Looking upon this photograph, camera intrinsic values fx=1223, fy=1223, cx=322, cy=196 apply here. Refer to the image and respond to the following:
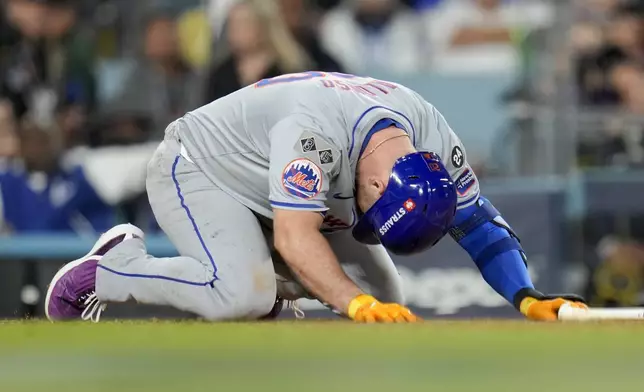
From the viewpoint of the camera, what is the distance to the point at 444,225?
Result: 17.9 ft

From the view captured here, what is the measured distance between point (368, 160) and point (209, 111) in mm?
1137

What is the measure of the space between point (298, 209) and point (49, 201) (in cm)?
507

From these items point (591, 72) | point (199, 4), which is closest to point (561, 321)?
point (591, 72)

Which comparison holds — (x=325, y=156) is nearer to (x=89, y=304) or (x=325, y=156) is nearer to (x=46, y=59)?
(x=89, y=304)

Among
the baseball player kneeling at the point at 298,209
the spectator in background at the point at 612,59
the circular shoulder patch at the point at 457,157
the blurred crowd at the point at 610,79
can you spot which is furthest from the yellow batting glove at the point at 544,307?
the spectator in background at the point at 612,59

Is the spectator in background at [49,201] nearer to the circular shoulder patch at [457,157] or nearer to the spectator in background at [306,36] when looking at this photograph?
the spectator in background at [306,36]

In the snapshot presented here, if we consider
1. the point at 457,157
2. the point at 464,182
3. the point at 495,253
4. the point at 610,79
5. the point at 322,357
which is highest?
the point at 322,357

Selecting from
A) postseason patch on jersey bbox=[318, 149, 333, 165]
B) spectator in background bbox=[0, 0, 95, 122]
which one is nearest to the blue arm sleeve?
postseason patch on jersey bbox=[318, 149, 333, 165]

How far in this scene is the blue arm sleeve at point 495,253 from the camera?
609cm

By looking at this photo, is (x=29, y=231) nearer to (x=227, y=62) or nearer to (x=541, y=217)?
(x=227, y=62)

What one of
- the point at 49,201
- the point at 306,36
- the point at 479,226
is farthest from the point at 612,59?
the point at 479,226

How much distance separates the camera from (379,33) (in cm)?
1097

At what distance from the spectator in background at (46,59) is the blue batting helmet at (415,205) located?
5.90 m

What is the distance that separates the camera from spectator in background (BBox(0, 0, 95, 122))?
1087cm
